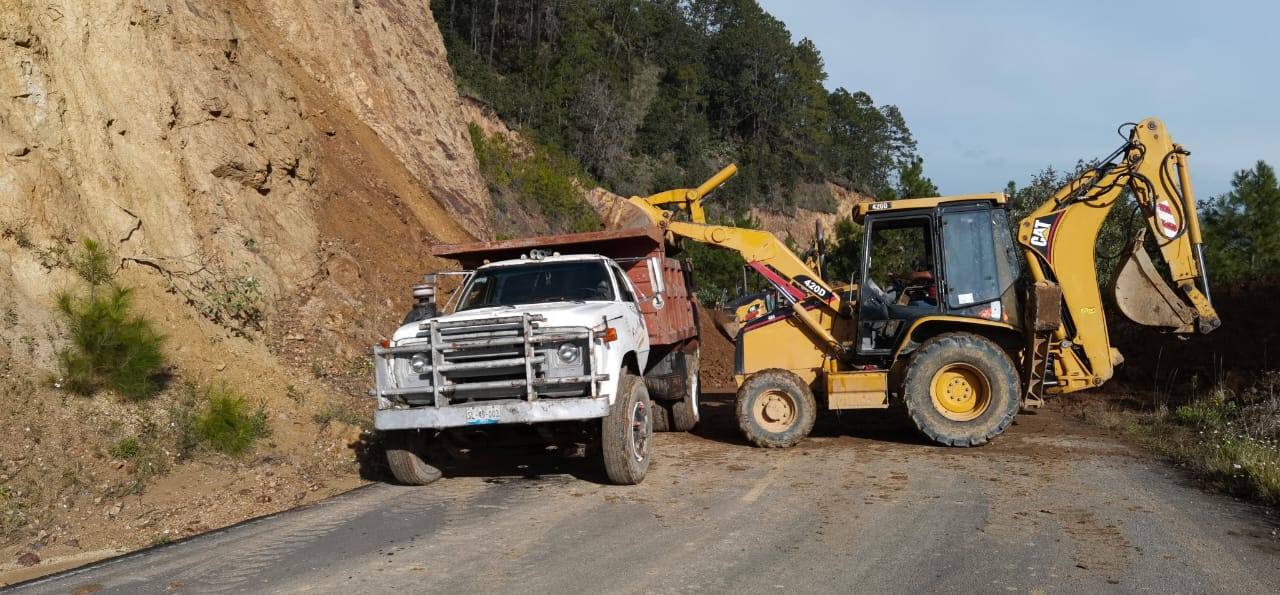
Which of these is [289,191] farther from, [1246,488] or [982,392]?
[1246,488]

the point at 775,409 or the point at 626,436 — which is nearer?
the point at 626,436

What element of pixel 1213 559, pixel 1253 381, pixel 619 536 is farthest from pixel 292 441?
pixel 1253 381

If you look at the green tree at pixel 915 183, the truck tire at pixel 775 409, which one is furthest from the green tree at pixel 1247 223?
the truck tire at pixel 775 409

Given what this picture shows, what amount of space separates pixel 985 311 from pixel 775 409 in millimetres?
2653

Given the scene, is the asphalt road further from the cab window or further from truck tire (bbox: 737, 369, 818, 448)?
the cab window

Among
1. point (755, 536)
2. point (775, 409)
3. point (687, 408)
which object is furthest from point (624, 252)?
point (755, 536)

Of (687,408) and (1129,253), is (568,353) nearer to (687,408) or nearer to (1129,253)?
(687,408)

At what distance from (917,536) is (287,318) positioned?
9571 mm

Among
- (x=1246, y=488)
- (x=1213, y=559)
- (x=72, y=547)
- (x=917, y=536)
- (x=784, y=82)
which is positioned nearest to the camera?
(x=1213, y=559)

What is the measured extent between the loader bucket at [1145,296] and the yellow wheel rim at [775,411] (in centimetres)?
415

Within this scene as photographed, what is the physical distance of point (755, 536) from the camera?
6625 mm

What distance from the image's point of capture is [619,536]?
6.69 metres

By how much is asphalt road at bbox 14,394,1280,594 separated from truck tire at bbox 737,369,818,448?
1.06m

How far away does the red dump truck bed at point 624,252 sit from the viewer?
1059 cm
